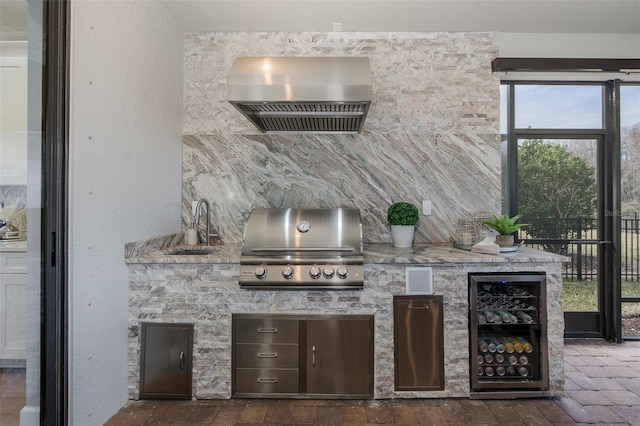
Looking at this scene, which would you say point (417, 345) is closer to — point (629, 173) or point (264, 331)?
point (264, 331)

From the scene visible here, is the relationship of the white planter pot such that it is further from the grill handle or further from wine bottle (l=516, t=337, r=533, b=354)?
wine bottle (l=516, t=337, r=533, b=354)

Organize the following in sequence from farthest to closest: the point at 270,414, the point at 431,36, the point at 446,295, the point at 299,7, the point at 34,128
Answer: the point at 431,36, the point at 299,7, the point at 446,295, the point at 270,414, the point at 34,128

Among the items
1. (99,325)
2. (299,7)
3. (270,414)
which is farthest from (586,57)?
(99,325)

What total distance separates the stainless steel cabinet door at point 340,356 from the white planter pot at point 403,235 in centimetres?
77

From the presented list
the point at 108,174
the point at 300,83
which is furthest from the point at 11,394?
the point at 300,83

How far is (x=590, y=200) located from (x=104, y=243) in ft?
13.1

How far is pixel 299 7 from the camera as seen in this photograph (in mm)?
2740

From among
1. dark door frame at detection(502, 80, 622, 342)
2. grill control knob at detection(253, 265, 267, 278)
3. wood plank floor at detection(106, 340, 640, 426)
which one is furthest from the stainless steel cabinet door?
dark door frame at detection(502, 80, 622, 342)

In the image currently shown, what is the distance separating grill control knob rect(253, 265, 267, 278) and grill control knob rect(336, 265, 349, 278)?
464mm

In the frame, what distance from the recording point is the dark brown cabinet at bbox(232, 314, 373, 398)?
2.34 metres

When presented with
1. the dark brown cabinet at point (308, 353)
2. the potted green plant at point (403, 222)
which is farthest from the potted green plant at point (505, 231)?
the dark brown cabinet at point (308, 353)

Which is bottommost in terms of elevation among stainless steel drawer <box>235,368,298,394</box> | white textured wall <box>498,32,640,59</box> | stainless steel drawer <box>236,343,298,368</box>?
stainless steel drawer <box>235,368,298,394</box>

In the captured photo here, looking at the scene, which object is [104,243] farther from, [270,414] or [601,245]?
[601,245]

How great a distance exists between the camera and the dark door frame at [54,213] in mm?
1771
